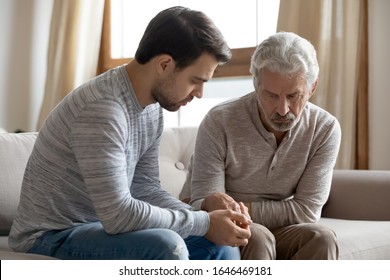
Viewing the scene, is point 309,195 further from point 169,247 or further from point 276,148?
point 169,247

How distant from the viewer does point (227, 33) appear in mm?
3828

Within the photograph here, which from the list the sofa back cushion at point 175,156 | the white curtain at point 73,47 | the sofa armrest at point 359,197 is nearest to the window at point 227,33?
the white curtain at point 73,47

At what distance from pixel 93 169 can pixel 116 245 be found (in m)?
0.17

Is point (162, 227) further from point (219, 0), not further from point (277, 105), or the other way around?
point (219, 0)

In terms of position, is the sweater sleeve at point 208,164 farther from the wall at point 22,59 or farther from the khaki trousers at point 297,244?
the wall at point 22,59

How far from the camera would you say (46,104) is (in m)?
4.49

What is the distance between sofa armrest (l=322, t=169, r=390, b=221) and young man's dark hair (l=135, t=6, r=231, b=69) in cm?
111

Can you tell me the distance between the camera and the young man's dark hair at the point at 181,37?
1.59m

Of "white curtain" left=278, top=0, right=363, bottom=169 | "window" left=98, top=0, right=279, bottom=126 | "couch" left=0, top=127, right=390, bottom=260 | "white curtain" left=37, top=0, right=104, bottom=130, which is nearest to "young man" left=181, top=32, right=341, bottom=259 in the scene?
"couch" left=0, top=127, right=390, bottom=260

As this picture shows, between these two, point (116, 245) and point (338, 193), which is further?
point (338, 193)

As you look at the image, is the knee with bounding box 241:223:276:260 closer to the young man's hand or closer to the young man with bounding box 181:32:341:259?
the young man with bounding box 181:32:341:259

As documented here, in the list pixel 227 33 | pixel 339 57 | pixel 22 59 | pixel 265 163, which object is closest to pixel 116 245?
pixel 265 163

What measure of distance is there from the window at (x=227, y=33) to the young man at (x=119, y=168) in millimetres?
2026

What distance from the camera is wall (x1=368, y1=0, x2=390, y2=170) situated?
306 centimetres
